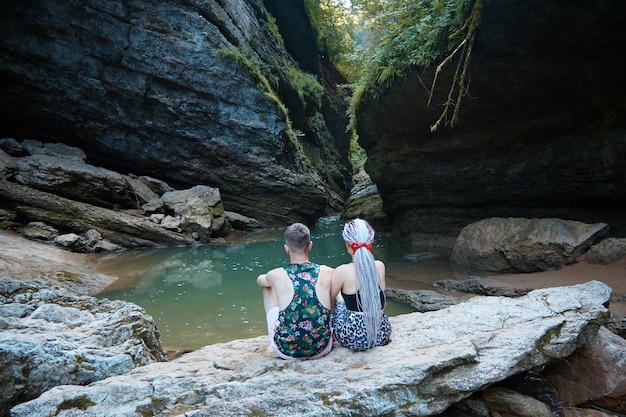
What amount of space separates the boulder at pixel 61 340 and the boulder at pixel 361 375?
336 mm

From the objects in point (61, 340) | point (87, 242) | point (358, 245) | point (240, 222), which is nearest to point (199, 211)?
point (240, 222)

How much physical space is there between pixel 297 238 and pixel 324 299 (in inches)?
19.5

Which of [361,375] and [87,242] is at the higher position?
[87,242]

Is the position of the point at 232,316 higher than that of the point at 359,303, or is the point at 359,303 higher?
the point at 359,303

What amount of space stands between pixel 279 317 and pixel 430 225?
11.6 meters

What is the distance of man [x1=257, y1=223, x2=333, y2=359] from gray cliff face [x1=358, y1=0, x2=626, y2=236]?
6.58 meters

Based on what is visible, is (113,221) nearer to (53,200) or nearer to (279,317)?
(53,200)

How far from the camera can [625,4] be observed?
235 inches

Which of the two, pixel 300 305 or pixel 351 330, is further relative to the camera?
pixel 351 330

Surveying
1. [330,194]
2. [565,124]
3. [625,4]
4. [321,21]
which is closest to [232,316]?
[625,4]

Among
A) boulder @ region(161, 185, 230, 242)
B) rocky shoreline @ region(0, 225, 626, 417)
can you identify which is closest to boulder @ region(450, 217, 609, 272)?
rocky shoreline @ region(0, 225, 626, 417)

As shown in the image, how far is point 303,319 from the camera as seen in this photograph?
2805mm

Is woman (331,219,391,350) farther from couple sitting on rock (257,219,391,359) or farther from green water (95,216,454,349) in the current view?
green water (95,216,454,349)

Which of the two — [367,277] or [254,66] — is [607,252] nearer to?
[367,277]
